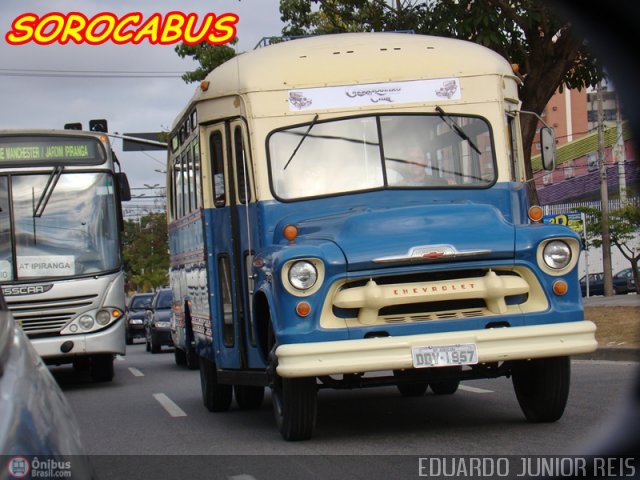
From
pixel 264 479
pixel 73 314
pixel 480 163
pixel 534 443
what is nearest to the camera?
pixel 264 479

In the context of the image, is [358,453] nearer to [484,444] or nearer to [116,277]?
[484,444]

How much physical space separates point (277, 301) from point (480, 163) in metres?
2.34

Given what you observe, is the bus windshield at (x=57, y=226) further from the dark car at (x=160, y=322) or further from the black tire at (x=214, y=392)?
the dark car at (x=160, y=322)

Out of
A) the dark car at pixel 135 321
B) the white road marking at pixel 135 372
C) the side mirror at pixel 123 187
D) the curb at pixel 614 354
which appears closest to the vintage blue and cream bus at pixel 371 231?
the side mirror at pixel 123 187

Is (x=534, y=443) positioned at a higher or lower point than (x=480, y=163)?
lower

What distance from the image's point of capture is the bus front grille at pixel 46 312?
15336mm

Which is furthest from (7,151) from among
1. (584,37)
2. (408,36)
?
(584,37)

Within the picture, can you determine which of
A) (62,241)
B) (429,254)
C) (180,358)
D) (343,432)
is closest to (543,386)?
(429,254)

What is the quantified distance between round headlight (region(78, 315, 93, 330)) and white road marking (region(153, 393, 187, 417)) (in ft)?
6.93

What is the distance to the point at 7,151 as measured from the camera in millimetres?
15828

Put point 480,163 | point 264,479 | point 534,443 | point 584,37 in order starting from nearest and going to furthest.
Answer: point 584,37 < point 264,479 < point 534,443 < point 480,163

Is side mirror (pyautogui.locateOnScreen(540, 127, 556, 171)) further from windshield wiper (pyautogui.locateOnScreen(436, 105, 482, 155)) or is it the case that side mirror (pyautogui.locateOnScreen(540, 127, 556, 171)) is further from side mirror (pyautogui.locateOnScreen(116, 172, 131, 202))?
side mirror (pyautogui.locateOnScreen(116, 172, 131, 202))

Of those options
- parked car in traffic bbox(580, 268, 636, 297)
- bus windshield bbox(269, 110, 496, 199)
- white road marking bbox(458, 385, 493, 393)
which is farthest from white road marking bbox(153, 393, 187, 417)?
parked car in traffic bbox(580, 268, 636, 297)

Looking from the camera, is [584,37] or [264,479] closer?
[584,37]
